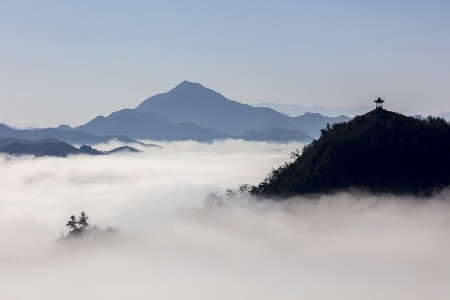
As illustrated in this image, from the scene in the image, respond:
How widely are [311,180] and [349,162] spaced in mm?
16058

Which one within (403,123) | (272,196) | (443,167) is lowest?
(272,196)

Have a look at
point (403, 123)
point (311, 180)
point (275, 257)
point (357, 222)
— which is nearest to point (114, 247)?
point (275, 257)

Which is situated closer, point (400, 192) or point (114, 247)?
point (400, 192)

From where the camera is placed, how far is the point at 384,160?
585 ft

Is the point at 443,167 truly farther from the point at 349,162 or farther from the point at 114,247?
the point at 114,247

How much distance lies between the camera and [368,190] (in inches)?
7023

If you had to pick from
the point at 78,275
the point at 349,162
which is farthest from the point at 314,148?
the point at 78,275

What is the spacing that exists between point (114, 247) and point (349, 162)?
9973cm

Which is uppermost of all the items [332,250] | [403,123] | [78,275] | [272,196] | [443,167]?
[403,123]

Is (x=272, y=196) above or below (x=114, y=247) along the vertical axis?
above

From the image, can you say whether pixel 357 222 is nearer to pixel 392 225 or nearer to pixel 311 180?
pixel 392 225

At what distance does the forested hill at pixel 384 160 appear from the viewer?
577 feet

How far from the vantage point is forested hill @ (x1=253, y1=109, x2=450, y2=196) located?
176 metres

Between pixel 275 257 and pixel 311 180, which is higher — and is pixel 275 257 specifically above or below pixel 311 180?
below
